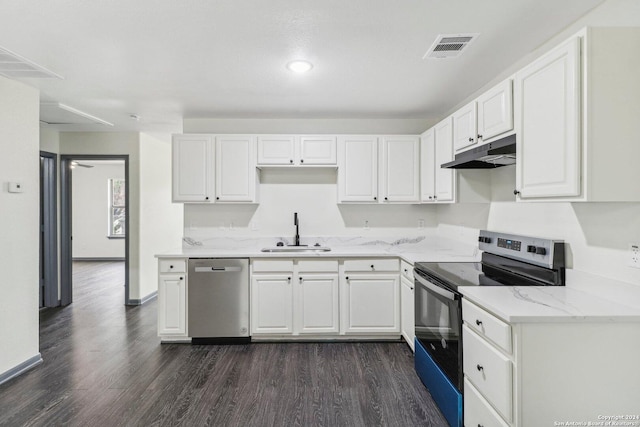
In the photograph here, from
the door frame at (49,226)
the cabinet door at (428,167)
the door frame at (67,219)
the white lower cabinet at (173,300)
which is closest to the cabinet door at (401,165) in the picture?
the cabinet door at (428,167)

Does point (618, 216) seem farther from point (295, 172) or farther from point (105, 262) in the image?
point (105, 262)

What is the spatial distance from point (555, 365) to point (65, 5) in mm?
3016

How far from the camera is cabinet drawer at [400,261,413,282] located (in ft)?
10.3

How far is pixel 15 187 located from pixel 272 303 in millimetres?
2428

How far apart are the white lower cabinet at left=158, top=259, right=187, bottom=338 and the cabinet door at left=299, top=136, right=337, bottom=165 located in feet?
5.59

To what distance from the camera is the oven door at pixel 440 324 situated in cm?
203

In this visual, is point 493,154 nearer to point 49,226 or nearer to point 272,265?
point 272,265

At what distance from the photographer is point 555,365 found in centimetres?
150

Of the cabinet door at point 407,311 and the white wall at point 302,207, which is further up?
the white wall at point 302,207

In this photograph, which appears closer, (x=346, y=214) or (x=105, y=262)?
(x=346, y=214)

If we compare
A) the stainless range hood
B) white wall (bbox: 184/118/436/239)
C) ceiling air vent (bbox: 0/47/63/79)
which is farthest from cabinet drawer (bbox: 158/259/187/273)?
the stainless range hood

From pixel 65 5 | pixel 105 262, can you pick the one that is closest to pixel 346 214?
pixel 65 5

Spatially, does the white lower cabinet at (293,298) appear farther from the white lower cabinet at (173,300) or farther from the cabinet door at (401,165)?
the cabinet door at (401,165)

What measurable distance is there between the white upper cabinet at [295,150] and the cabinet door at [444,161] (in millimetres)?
1100
